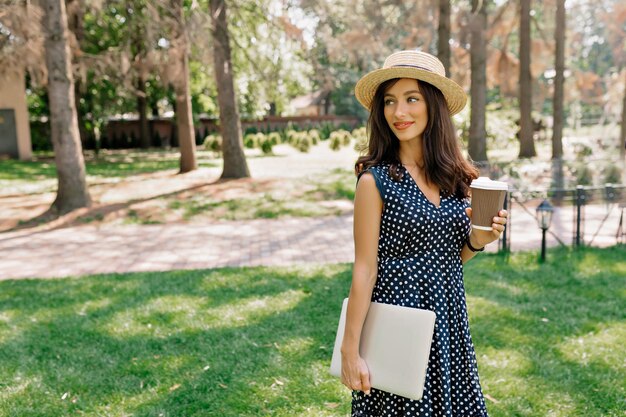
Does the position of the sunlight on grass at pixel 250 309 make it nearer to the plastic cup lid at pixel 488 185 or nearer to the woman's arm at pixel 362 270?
the woman's arm at pixel 362 270

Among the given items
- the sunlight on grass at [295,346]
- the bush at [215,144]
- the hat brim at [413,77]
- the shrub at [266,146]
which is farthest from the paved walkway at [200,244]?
the shrub at [266,146]

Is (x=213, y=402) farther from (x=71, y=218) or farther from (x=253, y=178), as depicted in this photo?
(x=253, y=178)

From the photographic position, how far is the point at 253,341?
475 centimetres

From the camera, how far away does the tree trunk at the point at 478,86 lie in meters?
15.2

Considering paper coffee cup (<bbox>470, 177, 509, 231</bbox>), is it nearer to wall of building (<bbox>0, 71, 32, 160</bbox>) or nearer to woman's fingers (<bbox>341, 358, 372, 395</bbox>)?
woman's fingers (<bbox>341, 358, 372, 395</bbox>)

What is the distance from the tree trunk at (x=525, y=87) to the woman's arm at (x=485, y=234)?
1653 cm

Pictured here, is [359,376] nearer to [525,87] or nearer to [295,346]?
[295,346]

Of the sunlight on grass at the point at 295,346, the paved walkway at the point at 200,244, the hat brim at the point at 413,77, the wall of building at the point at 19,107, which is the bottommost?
the sunlight on grass at the point at 295,346

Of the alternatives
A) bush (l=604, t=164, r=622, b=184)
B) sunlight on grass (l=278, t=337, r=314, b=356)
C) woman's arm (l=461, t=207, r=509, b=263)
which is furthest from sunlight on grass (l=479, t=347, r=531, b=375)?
bush (l=604, t=164, r=622, b=184)

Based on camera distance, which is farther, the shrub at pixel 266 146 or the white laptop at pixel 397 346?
the shrub at pixel 266 146

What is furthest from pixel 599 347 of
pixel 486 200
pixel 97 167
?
pixel 97 167

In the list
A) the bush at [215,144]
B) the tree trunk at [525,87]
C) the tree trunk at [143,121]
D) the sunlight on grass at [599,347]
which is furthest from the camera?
the tree trunk at [143,121]

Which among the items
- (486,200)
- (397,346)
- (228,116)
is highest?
(228,116)

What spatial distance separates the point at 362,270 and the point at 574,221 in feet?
21.8
